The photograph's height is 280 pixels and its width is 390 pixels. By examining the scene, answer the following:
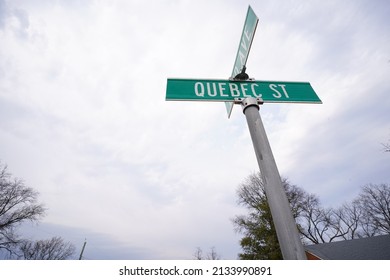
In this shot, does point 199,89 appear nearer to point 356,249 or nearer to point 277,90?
point 277,90

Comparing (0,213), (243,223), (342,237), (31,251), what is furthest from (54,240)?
(342,237)

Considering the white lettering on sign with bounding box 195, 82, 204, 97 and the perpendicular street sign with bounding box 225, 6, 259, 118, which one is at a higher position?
the perpendicular street sign with bounding box 225, 6, 259, 118

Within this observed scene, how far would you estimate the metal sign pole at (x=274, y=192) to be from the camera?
44.4 inches

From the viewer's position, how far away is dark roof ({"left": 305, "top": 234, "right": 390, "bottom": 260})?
15672 mm

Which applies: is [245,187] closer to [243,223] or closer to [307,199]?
[243,223]

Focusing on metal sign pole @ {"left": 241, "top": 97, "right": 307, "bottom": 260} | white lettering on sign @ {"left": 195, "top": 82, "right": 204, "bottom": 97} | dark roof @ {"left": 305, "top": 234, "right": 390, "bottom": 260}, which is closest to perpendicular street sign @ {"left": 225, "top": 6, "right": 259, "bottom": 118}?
white lettering on sign @ {"left": 195, "top": 82, "right": 204, "bottom": 97}

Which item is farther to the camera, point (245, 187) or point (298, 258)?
point (245, 187)

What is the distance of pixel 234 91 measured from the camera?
1.99 m

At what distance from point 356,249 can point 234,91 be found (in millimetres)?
23811

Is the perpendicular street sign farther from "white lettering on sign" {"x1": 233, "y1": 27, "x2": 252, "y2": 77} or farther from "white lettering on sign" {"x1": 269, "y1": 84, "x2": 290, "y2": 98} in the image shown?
"white lettering on sign" {"x1": 269, "y1": 84, "x2": 290, "y2": 98}

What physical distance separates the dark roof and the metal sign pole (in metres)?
21.3

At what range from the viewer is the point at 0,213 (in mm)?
20297

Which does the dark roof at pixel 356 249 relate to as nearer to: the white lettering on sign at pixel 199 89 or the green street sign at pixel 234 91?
the green street sign at pixel 234 91
